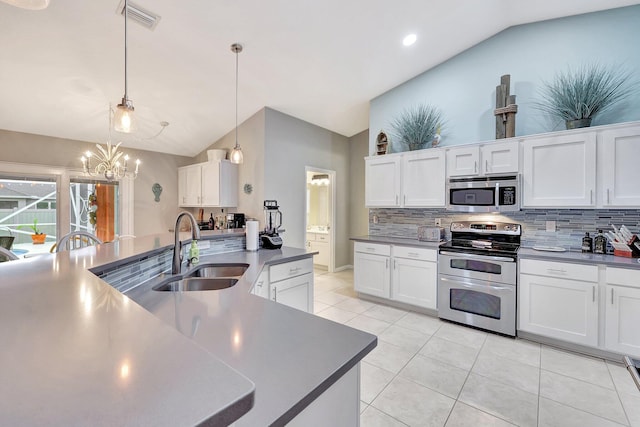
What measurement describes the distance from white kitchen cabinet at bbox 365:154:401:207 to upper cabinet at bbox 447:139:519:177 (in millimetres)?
695

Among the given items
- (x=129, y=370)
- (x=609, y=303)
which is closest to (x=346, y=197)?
(x=609, y=303)

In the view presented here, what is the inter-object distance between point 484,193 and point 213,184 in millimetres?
3862

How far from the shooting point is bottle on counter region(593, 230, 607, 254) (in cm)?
276

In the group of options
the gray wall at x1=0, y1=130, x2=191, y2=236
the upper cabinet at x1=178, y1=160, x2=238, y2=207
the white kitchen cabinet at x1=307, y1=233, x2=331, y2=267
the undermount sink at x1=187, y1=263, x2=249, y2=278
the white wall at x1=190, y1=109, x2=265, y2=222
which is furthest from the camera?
the white kitchen cabinet at x1=307, y1=233, x2=331, y2=267

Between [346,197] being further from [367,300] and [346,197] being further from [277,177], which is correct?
[367,300]

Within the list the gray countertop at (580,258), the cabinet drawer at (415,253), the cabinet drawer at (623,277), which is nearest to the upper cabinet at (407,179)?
the cabinet drawer at (415,253)

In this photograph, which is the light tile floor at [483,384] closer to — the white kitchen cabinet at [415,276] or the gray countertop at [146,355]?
the white kitchen cabinet at [415,276]

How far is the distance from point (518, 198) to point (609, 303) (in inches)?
45.7

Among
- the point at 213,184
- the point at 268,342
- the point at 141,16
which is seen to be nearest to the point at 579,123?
the point at 268,342

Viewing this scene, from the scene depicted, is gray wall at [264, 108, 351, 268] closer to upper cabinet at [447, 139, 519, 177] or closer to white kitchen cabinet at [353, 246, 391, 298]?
white kitchen cabinet at [353, 246, 391, 298]

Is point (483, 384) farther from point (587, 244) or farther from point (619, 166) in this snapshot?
point (619, 166)

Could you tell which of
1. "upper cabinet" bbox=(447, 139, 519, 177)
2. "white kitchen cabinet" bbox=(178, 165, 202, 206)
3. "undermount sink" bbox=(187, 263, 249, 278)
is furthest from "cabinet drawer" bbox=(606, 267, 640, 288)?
"white kitchen cabinet" bbox=(178, 165, 202, 206)

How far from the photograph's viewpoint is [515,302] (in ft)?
9.39

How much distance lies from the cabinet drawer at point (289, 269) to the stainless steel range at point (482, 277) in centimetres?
167
